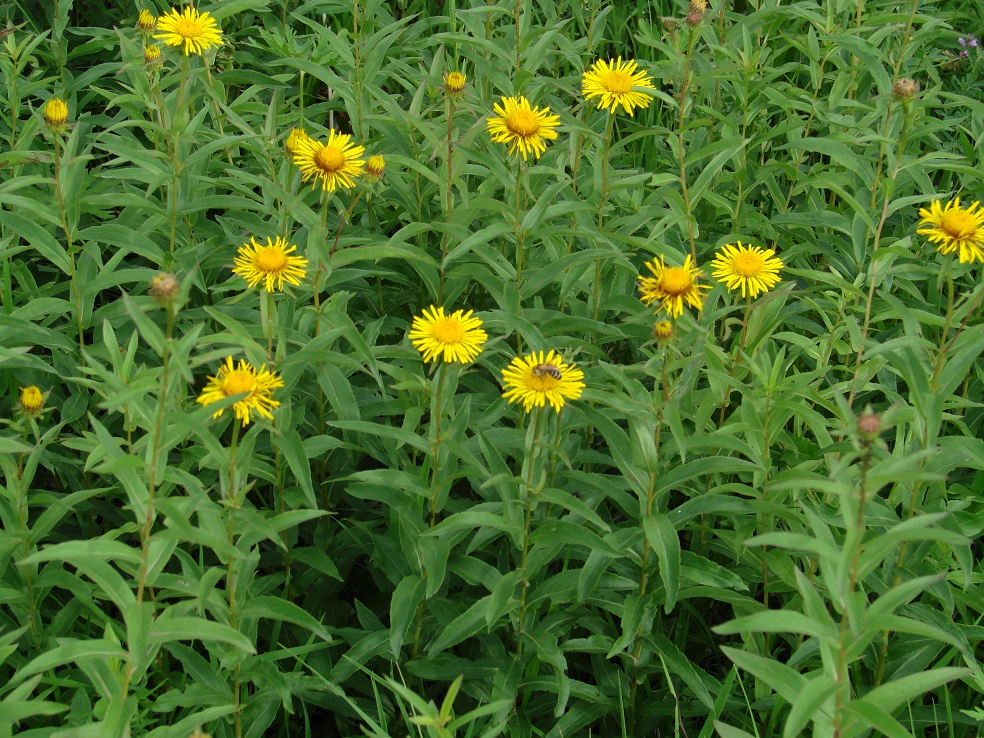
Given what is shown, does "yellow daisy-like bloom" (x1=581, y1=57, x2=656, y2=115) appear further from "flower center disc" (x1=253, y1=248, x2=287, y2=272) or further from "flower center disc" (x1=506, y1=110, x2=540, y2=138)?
"flower center disc" (x1=253, y1=248, x2=287, y2=272)

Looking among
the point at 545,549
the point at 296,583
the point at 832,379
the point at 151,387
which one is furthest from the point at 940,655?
the point at 151,387

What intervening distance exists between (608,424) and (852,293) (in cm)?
79

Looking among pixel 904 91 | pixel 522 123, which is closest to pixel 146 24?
pixel 522 123

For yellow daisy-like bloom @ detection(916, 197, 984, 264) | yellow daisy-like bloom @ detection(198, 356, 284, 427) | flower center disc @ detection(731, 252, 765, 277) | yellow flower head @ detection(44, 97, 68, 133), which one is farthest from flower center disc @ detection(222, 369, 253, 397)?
yellow daisy-like bloom @ detection(916, 197, 984, 264)

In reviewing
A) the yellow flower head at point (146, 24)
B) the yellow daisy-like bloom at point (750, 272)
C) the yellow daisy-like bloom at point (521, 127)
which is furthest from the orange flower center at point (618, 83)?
the yellow flower head at point (146, 24)

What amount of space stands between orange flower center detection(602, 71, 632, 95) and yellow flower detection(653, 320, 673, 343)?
0.79 m

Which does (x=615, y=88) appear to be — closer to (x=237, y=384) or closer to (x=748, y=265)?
(x=748, y=265)

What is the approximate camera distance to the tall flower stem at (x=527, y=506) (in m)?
1.88

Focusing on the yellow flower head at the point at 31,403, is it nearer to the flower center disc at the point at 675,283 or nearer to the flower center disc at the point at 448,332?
the flower center disc at the point at 448,332

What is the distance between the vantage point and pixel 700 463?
6.61 ft

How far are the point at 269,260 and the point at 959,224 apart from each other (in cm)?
137

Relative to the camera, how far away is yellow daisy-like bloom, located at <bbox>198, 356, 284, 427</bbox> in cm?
179

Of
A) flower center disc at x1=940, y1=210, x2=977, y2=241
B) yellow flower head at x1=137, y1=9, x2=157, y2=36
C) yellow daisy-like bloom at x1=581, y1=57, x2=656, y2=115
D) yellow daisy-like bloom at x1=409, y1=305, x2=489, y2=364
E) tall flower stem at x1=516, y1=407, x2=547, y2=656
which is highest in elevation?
yellow flower head at x1=137, y1=9, x2=157, y2=36

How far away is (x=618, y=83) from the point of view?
8.00ft
